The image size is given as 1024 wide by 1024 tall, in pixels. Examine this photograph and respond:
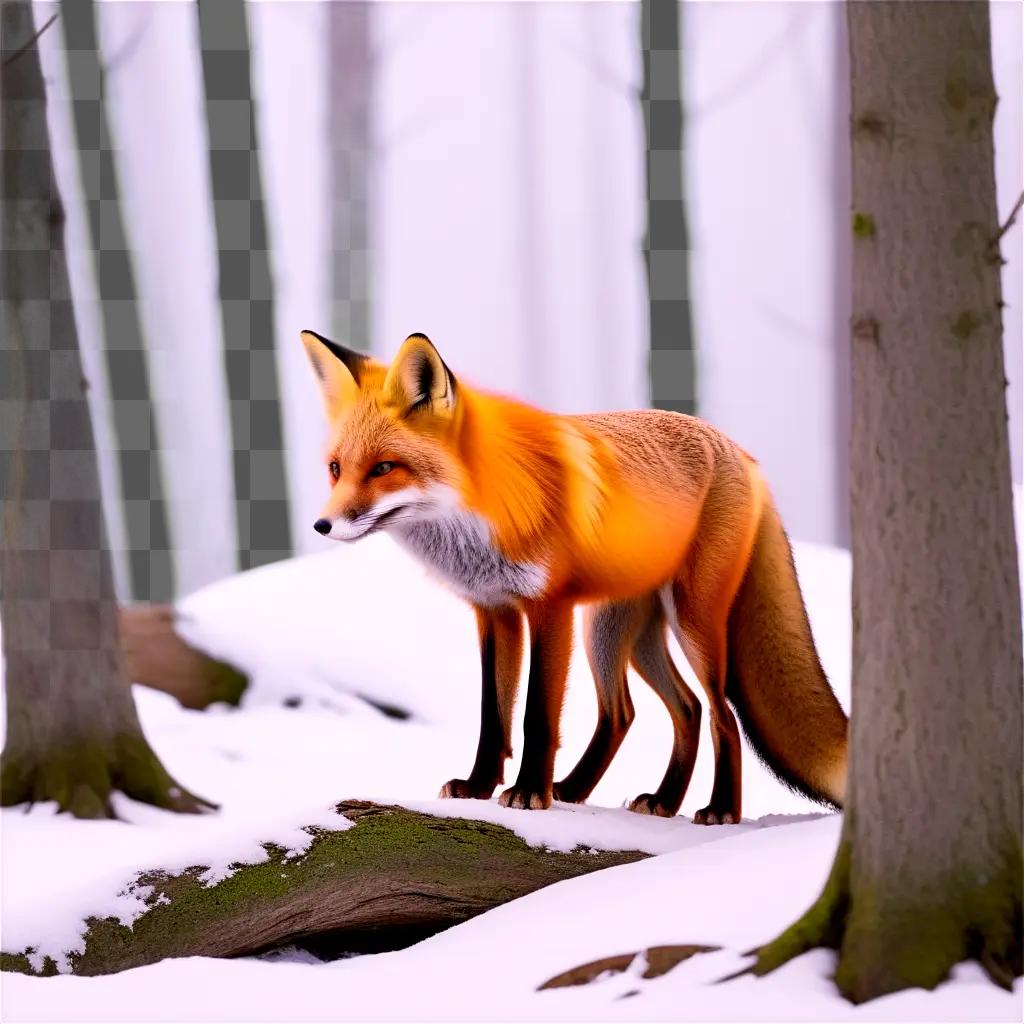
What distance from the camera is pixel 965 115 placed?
227 centimetres

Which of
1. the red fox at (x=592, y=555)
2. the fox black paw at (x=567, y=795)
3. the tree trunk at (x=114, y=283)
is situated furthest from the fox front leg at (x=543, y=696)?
the tree trunk at (x=114, y=283)

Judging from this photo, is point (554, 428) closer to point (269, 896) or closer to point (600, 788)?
point (269, 896)

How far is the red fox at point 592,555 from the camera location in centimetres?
323

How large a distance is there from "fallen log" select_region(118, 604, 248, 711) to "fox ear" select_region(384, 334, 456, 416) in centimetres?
384

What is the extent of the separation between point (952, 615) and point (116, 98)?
6.81m

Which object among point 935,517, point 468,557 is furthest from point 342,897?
point 935,517

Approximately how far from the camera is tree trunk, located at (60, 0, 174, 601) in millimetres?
7617

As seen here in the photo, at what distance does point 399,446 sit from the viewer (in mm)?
3191

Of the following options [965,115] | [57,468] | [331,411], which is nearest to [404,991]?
[331,411]

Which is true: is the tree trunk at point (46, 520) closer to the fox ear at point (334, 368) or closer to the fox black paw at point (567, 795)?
the fox black paw at point (567, 795)

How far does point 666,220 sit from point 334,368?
384 centimetres

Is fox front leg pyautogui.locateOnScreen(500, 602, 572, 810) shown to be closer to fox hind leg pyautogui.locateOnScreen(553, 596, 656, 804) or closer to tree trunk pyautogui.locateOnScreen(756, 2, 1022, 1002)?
fox hind leg pyautogui.locateOnScreen(553, 596, 656, 804)

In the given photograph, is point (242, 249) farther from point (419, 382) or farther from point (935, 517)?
point (935, 517)

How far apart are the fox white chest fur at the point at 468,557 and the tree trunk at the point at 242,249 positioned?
13.3 feet
